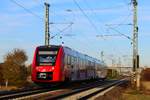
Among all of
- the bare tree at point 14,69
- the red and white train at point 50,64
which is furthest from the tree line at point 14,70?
the red and white train at point 50,64

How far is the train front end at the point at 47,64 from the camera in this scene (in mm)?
36750

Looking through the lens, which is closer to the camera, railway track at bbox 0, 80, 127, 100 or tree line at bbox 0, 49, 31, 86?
railway track at bbox 0, 80, 127, 100

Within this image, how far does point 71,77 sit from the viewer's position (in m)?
42.2

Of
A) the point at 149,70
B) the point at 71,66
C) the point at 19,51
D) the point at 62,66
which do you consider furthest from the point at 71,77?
the point at 149,70

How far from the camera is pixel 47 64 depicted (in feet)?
122

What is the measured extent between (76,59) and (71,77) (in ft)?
11.5

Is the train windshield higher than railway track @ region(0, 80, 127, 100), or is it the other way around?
the train windshield

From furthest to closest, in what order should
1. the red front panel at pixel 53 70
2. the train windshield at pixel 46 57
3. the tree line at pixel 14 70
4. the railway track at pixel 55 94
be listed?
the tree line at pixel 14 70
the train windshield at pixel 46 57
the red front panel at pixel 53 70
the railway track at pixel 55 94

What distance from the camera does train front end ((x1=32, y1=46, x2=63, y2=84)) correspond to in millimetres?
36750

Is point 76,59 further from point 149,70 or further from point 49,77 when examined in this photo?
point 149,70

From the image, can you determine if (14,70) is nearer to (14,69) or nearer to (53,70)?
(14,69)

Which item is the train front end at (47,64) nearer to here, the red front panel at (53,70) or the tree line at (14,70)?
the red front panel at (53,70)

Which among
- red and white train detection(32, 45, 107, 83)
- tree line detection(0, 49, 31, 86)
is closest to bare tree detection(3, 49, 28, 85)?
tree line detection(0, 49, 31, 86)

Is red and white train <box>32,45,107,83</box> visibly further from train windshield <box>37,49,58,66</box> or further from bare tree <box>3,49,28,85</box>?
bare tree <box>3,49,28,85</box>
